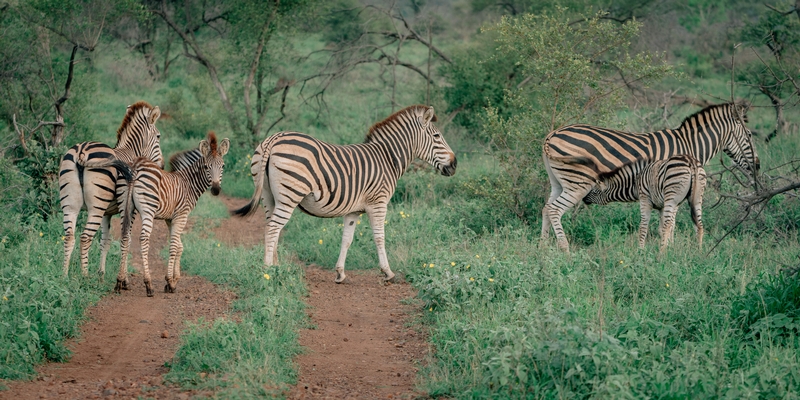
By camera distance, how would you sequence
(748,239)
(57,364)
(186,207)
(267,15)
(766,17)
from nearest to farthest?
(57,364) < (186,207) < (748,239) < (267,15) < (766,17)

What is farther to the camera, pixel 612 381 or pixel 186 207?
pixel 186 207

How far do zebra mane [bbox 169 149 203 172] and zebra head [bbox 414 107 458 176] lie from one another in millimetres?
2696

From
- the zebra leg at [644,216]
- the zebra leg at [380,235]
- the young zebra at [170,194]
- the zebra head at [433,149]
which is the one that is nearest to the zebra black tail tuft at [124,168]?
the young zebra at [170,194]

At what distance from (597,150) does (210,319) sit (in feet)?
17.3

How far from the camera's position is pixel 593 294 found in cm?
699

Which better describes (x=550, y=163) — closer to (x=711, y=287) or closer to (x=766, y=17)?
(x=711, y=287)

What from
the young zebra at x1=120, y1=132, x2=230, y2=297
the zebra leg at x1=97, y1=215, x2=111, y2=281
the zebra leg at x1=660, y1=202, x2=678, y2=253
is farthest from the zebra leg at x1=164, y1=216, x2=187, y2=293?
the zebra leg at x1=660, y1=202, x2=678, y2=253

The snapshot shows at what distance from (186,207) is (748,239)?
672 cm

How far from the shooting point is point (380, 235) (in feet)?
29.6

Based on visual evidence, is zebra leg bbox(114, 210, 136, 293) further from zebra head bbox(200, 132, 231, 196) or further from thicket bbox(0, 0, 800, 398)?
zebra head bbox(200, 132, 231, 196)

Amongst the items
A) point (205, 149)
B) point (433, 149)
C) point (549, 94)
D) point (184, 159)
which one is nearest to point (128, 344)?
point (205, 149)

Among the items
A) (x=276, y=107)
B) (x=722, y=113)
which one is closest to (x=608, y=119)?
(x=722, y=113)

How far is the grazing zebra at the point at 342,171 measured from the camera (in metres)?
8.44

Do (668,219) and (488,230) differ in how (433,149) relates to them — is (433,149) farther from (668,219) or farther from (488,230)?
Result: (668,219)
